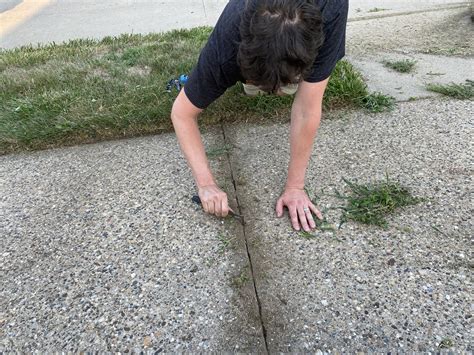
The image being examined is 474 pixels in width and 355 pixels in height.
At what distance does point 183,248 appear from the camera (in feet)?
5.48

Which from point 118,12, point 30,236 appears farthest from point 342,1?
point 118,12

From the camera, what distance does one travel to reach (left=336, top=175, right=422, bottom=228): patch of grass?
172 centimetres

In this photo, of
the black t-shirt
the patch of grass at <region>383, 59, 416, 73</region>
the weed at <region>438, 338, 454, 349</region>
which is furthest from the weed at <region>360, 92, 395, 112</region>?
the weed at <region>438, 338, 454, 349</region>

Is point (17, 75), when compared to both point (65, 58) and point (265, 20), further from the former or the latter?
point (265, 20)

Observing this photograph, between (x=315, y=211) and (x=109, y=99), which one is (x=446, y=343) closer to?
(x=315, y=211)

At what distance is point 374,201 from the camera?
179 centimetres

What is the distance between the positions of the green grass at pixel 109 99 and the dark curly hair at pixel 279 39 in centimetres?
123

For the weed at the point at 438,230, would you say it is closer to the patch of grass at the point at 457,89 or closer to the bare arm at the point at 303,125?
the bare arm at the point at 303,125

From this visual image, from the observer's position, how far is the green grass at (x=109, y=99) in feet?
8.13

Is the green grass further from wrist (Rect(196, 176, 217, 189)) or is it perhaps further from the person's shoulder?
the person's shoulder

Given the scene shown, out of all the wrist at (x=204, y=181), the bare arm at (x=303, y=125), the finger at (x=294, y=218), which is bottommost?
the finger at (x=294, y=218)

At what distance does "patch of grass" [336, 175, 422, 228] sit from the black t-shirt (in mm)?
543

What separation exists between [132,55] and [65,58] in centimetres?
57

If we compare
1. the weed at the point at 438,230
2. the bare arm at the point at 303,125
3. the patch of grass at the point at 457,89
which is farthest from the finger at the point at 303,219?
the patch of grass at the point at 457,89
